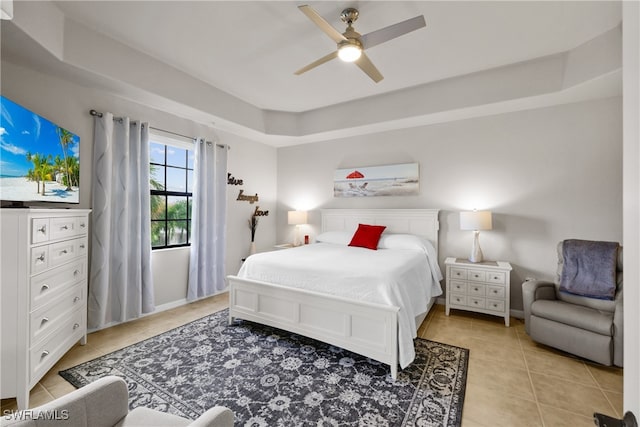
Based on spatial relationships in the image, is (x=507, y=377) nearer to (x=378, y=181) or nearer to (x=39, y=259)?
(x=378, y=181)

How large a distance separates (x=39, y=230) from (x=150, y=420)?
1.60m

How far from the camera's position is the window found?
3.54 metres

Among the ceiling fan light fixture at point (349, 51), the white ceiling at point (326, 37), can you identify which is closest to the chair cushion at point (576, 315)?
the white ceiling at point (326, 37)

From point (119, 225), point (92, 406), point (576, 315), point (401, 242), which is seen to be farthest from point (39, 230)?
point (576, 315)

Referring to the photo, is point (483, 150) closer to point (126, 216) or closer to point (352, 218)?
point (352, 218)

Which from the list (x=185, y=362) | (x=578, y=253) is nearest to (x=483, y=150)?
(x=578, y=253)

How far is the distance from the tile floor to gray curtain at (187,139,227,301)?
2.53ft

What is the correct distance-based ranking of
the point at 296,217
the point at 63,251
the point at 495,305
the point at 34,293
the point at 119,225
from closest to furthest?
the point at 34,293, the point at 63,251, the point at 119,225, the point at 495,305, the point at 296,217

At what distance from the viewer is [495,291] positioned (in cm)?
311

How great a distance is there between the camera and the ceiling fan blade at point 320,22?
176cm

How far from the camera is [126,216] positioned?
298 cm

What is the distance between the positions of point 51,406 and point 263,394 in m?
1.34

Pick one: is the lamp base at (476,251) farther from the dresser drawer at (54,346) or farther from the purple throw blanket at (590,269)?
the dresser drawer at (54,346)

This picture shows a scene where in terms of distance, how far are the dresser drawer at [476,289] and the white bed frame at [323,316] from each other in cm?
89
